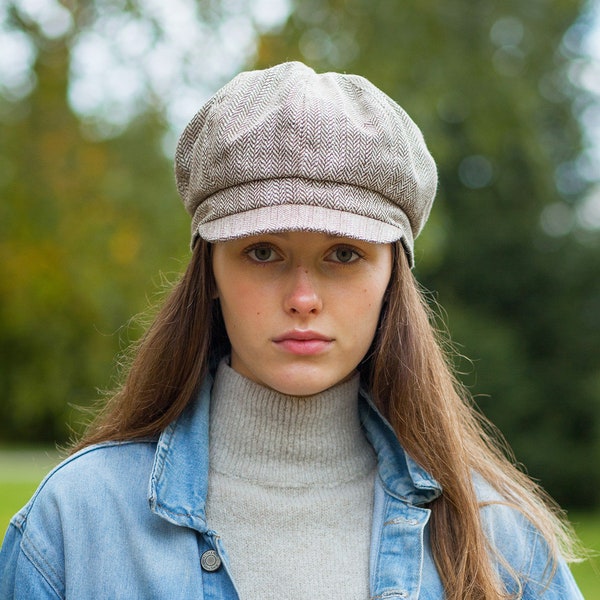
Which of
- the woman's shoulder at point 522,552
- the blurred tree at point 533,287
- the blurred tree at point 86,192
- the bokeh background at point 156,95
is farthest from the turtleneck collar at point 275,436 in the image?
the blurred tree at point 533,287

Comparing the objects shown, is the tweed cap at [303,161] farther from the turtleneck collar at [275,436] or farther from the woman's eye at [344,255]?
the turtleneck collar at [275,436]

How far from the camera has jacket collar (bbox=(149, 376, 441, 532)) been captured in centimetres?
201

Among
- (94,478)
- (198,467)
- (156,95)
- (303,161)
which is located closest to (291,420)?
(198,467)

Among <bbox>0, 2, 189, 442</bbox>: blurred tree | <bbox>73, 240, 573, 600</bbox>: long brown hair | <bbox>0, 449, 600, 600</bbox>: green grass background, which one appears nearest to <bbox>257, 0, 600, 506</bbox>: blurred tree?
<bbox>0, 449, 600, 600</bbox>: green grass background

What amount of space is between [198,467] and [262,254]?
0.47 m

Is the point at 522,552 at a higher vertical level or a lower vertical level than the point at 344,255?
lower

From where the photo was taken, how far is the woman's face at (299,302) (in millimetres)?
2002

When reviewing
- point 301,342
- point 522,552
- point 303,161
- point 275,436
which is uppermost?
point 303,161

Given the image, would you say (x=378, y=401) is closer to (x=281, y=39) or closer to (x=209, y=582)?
(x=209, y=582)

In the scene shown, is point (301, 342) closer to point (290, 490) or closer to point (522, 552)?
point (290, 490)

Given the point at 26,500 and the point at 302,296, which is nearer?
the point at 302,296

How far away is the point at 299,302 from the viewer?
1981 millimetres

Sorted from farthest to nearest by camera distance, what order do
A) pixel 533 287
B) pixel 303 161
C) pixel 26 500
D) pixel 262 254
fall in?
pixel 533 287 < pixel 26 500 < pixel 262 254 < pixel 303 161

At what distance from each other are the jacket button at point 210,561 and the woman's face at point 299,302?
1.15ft
